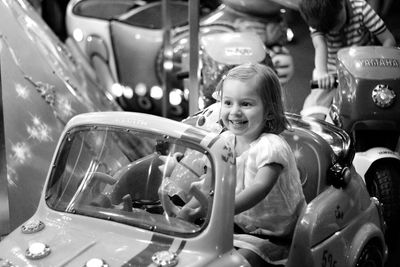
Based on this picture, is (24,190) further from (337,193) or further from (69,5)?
(69,5)

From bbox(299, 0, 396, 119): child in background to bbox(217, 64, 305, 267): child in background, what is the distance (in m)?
0.95

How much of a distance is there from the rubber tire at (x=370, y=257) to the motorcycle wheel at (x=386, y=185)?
1.24 feet

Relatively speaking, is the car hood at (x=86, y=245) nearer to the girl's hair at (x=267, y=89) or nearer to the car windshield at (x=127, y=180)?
the car windshield at (x=127, y=180)

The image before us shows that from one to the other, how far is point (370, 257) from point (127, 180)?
87 cm

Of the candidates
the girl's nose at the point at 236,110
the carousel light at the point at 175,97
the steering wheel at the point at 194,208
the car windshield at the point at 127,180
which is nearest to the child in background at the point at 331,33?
the girl's nose at the point at 236,110

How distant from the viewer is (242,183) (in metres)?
1.76

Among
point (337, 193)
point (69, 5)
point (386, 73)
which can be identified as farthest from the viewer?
point (69, 5)

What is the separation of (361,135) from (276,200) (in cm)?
101

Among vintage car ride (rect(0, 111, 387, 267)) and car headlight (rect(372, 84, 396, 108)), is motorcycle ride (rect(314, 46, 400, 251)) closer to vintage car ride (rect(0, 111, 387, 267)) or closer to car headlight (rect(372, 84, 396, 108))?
car headlight (rect(372, 84, 396, 108))

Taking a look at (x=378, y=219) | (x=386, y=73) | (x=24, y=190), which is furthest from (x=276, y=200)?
(x=24, y=190)

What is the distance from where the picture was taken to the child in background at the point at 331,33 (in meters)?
2.65

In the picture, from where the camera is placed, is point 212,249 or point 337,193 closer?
point 212,249

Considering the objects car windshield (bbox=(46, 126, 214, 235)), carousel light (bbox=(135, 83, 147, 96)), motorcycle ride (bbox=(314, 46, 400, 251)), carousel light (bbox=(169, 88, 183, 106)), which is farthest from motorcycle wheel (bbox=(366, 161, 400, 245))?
carousel light (bbox=(135, 83, 147, 96))

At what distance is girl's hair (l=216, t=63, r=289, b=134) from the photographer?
172 cm
